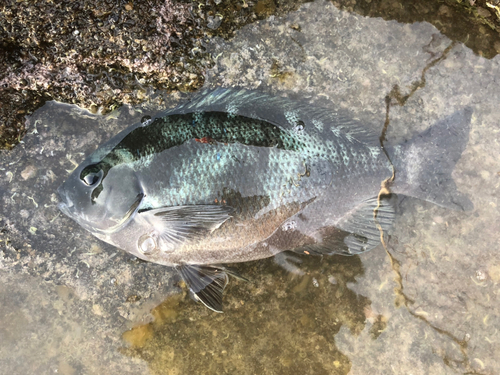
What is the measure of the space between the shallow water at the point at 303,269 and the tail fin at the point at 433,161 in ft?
0.52

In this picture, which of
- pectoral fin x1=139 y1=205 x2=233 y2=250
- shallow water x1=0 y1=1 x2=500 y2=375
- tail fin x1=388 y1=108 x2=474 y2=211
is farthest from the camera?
shallow water x1=0 y1=1 x2=500 y2=375

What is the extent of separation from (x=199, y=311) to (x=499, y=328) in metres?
2.20

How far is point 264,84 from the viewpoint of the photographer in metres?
2.56

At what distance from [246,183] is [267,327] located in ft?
3.76

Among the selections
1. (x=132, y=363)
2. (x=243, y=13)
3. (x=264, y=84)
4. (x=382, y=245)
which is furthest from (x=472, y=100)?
(x=132, y=363)

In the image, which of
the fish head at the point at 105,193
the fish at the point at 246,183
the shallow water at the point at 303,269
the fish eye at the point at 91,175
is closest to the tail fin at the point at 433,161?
the fish at the point at 246,183

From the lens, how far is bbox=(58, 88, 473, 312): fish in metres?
2.16

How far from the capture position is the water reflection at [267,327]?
2.54 m

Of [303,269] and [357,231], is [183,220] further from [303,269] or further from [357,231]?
[357,231]

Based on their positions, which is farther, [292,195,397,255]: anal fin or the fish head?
[292,195,397,255]: anal fin

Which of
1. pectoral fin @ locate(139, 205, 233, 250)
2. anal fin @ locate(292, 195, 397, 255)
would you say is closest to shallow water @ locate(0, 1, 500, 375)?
anal fin @ locate(292, 195, 397, 255)

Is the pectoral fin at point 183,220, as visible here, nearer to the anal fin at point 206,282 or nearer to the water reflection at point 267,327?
the anal fin at point 206,282

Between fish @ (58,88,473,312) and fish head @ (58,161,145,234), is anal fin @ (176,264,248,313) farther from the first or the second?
fish head @ (58,161,145,234)

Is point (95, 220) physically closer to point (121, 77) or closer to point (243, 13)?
point (121, 77)
